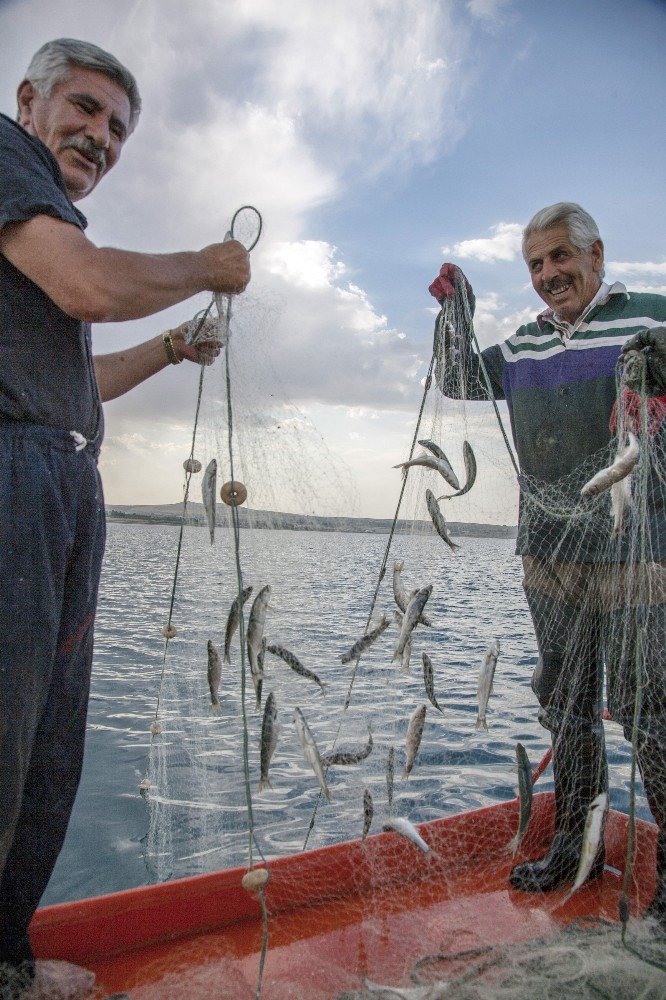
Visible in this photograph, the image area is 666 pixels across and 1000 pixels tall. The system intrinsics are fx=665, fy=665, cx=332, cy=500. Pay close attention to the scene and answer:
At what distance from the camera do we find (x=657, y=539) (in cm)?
295

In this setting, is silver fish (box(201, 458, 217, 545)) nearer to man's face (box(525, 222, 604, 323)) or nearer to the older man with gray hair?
the older man with gray hair

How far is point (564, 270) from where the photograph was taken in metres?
3.44

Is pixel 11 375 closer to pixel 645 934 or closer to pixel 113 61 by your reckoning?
pixel 113 61

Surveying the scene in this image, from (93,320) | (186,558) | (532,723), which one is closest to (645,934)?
(93,320)

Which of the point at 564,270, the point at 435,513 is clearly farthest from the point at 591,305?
the point at 435,513

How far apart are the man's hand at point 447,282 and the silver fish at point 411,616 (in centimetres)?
156

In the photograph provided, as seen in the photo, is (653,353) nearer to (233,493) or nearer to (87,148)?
(233,493)

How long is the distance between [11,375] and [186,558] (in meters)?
4.34

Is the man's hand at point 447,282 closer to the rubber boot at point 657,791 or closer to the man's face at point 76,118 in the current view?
the man's face at point 76,118

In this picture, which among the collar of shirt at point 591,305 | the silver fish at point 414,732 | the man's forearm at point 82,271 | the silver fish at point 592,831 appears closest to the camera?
the man's forearm at point 82,271

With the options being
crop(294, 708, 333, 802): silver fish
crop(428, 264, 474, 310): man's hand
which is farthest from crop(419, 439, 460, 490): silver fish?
crop(294, 708, 333, 802): silver fish

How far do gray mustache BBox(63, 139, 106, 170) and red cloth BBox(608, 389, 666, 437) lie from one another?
2.27 metres

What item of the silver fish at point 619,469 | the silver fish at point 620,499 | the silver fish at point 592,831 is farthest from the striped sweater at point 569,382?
the silver fish at point 592,831

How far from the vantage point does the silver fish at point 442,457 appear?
3.50 m
